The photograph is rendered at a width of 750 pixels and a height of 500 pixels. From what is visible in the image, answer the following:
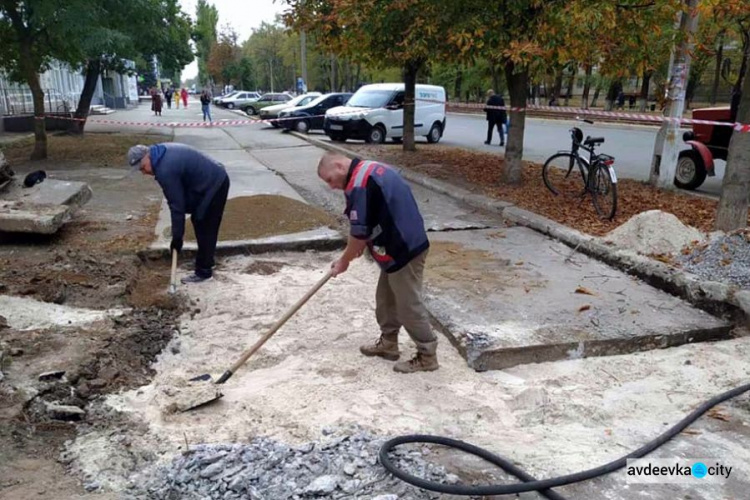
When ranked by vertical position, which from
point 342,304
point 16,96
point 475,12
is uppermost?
point 475,12

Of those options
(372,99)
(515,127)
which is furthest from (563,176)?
(372,99)

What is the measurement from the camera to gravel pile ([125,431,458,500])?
2764mm

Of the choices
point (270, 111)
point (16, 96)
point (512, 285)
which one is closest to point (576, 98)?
point (270, 111)

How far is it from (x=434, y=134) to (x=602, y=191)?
38.2 feet

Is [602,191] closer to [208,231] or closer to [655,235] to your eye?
[655,235]

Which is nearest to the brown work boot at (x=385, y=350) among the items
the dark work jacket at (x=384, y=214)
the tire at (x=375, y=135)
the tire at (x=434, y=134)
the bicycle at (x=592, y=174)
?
the dark work jacket at (x=384, y=214)

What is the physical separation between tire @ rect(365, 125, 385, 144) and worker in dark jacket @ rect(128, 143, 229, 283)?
13.3m

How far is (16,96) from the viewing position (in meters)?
21.9

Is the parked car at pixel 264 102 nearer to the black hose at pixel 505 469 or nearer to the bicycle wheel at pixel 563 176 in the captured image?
the bicycle wheel at pixel 563 176

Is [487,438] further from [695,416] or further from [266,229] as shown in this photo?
[266,229]

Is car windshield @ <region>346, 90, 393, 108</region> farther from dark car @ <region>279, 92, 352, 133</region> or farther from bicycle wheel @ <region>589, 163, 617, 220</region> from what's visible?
bicycle wheel @ <region>589, 163, 617, 220</region>

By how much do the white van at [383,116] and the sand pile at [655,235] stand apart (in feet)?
41.9

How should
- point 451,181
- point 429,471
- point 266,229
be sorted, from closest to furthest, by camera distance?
1. point 429,471
2. point 266,229
3. point 451,181

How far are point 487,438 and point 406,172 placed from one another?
29.7ft
